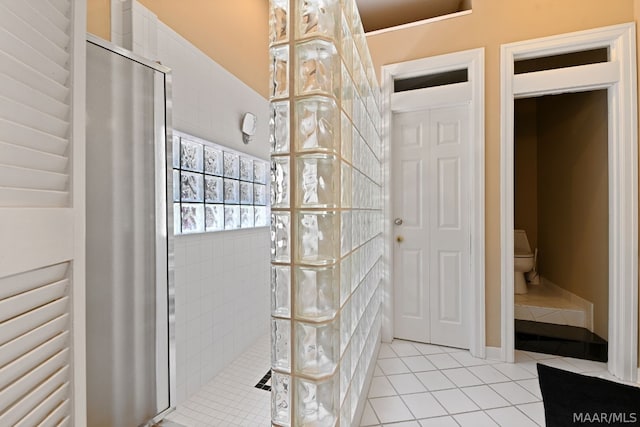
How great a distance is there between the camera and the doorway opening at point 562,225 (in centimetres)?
241

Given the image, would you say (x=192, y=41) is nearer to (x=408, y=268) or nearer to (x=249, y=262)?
(x=249, y=262)

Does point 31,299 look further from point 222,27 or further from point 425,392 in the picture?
point 222,27

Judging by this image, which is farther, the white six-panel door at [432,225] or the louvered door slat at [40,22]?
the white six-panel door at [432,225]

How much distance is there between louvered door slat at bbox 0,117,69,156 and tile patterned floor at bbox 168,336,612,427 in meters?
1.51

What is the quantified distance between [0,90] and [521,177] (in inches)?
182

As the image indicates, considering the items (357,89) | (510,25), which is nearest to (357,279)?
(357,89)

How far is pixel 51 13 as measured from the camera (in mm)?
768

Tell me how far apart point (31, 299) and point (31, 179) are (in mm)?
281

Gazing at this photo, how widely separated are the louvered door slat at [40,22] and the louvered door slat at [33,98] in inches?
5.9

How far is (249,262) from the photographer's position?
254cm

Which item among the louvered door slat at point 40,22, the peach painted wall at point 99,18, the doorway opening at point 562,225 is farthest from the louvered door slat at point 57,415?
the doorway opening at point 562,225

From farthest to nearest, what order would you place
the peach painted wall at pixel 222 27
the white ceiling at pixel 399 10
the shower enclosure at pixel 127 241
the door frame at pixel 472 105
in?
1. the white ceiling at pixel 399 10
2. the door frame at pixel 472 105
3. the peach painted wall at pixel 222 27
4. the shower enclosure at pixel 127 241

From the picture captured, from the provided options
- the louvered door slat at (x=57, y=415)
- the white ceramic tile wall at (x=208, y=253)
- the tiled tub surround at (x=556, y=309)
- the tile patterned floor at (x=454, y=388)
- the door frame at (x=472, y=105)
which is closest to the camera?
the louvered door slat at (x=57, y=415)

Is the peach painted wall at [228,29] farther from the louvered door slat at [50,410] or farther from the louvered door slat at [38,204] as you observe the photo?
the louvered door slat at [50,410]
